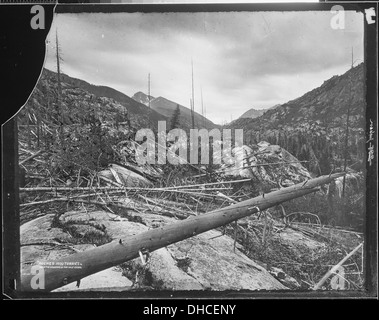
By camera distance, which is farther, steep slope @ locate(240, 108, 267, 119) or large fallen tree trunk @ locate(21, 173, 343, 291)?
steep slope @ locate(240, 108, 267, 119)

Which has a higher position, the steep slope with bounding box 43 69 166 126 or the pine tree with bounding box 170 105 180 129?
the steep slope with bounding box 43 69 166 126

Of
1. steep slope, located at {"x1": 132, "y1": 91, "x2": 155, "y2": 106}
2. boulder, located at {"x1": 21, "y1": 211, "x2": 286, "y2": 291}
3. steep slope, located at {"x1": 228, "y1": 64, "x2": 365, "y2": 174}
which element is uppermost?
steep slope, located at {"x1": 132, "y1": 91, "x2": 155, "y2": 106}

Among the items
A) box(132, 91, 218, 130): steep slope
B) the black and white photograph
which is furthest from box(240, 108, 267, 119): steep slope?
box(132, 91, 218, 130): steep slope

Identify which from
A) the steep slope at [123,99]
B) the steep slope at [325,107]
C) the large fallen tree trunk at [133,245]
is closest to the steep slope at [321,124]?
the steep slope at [325,107]

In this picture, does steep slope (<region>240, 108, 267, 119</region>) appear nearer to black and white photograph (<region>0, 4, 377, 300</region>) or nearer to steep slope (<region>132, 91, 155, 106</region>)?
black and white photograph (<region>0, 4, 377, 300</region>)

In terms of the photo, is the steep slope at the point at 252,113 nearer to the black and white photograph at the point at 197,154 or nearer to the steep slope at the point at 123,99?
the black and white photograph at the point at 197,154
